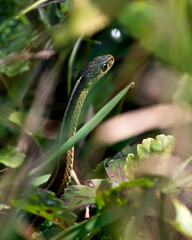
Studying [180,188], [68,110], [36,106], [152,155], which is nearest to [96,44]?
[36,106]

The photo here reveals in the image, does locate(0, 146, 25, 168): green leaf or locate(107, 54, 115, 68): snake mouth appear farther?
locate(107, 54, 115, 68): snake mouth

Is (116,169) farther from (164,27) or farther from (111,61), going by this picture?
(111,61)

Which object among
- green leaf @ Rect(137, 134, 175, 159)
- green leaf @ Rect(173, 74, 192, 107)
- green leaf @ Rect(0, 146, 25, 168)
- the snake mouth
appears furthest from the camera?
the snake mouth

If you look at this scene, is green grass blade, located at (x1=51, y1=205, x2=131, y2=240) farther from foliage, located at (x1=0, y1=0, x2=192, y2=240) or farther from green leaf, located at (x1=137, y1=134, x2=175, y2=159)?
green leaf, located at (x1=137, y1=134, x2=175, y2=159)

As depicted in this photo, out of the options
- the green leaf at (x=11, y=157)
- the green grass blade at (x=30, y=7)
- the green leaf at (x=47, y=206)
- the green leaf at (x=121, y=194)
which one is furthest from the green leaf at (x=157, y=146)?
the green grass blade at (x=30, y=7)

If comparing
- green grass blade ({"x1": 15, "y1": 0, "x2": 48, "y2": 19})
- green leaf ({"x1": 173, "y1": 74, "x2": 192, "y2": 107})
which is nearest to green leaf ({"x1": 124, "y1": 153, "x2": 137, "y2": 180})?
green leaf ({"x1": 173, "y1": 74, "x2": 192, "y2": 107})

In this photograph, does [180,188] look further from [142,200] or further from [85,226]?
[85,226]

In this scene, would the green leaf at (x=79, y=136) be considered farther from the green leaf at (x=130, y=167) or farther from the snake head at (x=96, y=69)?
the snake head at (x=96, y=69)

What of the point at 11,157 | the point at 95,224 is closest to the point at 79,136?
the point at 95,224
